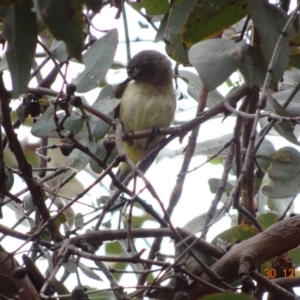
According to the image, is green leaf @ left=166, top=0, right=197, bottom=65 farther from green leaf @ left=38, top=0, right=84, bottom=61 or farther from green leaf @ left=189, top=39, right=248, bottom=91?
green leaf @ left=38, top=0, right=84, bottom=61

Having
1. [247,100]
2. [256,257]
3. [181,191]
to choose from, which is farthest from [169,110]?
[256,257]

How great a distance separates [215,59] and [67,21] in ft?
1.21

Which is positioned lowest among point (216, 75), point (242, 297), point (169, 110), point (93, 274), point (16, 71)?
point (242, 297)

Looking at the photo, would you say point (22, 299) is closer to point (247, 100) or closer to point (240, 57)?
point (240, 57)

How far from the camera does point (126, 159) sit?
5.55 ft

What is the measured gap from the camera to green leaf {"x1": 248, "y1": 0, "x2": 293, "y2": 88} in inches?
66.2

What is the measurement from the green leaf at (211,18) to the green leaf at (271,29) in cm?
17

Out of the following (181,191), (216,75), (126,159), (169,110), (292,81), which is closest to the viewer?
(216,75)

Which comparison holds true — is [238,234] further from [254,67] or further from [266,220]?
[254,67]

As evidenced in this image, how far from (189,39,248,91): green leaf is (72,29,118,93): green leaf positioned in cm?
57

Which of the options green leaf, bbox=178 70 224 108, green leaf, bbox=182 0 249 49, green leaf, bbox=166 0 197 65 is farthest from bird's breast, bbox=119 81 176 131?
green leaf, bbox=182 0 249 49

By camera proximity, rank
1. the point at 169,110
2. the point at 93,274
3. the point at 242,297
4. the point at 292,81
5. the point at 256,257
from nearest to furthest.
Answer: the point at 242,297 < the point at 256,257 < the point at 93,274 < the point at 292,81 < the point at 169,110

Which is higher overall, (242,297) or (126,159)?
(126,159)

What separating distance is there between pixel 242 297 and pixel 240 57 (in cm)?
69
